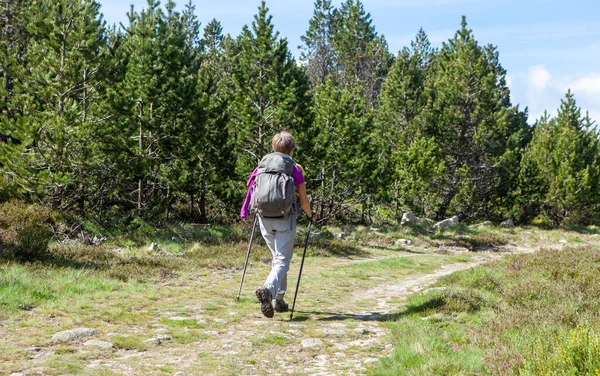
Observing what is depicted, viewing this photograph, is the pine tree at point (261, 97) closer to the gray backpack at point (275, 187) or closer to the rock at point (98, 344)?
the gray backpack at point (275, 187)

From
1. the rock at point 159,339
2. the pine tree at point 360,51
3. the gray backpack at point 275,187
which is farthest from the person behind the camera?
the pine tree at point 360,51

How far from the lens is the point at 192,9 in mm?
55719

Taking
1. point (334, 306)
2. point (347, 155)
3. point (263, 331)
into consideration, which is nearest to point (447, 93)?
point (347, 155)

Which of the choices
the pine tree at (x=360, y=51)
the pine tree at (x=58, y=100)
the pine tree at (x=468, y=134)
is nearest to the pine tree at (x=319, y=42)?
the pine tree at (x=360, y=51)

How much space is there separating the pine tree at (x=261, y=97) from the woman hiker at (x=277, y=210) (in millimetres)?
16313

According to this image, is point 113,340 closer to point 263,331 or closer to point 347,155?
point 263,331

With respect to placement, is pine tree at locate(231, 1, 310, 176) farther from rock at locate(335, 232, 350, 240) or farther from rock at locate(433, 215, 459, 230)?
rock at locate(433, 215, 459, 230)

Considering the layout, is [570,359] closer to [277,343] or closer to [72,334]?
[277,343]

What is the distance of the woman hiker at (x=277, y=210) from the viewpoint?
A: 6.71 m

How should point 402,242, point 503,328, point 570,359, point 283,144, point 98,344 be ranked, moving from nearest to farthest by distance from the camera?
point 570,359 < point 98,344 < point 503,328 < point 283,144 < point 402,242

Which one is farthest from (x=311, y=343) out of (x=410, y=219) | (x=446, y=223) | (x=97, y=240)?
(x=446, y=223)

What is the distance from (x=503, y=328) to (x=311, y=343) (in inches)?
91.5

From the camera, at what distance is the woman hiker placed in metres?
6.71

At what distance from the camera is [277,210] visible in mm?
6750
